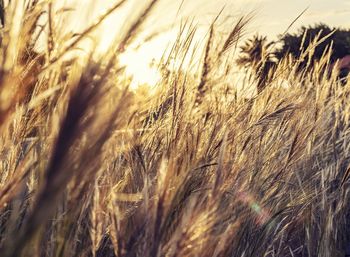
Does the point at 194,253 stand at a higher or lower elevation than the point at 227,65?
lower

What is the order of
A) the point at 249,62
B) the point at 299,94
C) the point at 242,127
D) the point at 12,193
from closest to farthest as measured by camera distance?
1. the point at 12,193
2. the point at 242,127
3. the point at 249,62
4. the point at 299,94

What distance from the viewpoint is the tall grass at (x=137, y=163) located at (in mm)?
724

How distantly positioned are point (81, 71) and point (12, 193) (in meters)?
0.28

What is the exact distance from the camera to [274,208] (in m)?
2.06

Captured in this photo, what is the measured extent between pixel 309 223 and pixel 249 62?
0.93 meters

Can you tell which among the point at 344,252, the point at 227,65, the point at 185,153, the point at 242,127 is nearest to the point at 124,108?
the point at 185,153

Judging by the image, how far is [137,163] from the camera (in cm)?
187

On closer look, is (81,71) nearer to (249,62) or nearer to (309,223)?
(309,223)

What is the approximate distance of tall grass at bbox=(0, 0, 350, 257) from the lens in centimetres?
72

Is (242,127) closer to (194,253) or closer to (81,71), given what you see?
(194,253)

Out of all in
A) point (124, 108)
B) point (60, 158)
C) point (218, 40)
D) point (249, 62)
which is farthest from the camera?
point (249, 62)

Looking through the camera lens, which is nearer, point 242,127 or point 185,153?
point 185,153

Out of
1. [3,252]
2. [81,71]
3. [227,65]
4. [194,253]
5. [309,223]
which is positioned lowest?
[309,223]

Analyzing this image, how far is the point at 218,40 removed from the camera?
1.86m
